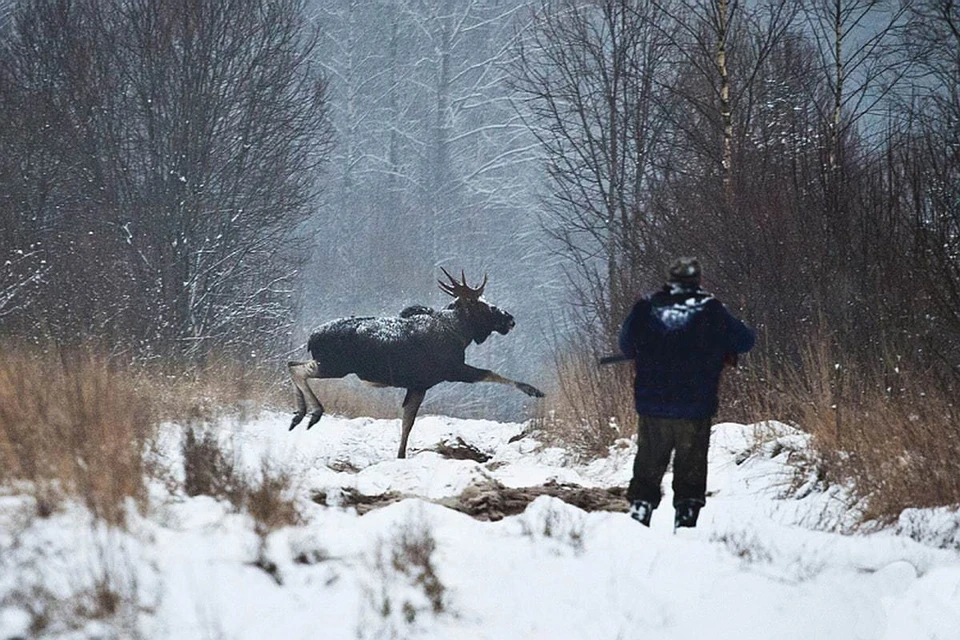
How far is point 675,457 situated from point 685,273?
1.07m

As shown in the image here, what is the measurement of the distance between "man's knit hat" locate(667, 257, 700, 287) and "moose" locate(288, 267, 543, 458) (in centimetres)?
647

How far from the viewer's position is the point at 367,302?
155 feet

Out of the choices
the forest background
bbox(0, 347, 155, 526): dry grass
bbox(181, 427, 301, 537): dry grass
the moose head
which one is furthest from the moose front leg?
bbox(0, 347, 155, 526): dry grass

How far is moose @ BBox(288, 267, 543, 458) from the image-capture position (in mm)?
12984

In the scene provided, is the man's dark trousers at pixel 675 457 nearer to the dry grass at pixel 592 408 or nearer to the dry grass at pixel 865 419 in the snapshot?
the dry grass at pixel 865 419

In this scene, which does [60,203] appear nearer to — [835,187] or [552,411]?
[552,411]

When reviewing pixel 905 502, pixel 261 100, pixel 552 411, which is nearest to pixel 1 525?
pixel 905 502

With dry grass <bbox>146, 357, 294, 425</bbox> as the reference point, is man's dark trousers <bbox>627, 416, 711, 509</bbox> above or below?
below

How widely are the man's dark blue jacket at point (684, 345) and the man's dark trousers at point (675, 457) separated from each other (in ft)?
0.27

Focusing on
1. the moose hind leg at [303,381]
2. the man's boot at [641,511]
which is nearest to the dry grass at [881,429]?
the man's boot at [641,511]

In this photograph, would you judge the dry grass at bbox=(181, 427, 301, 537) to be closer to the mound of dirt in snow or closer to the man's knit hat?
the mound of dirt in snow

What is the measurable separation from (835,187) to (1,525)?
8102mm

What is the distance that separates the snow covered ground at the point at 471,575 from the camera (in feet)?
12.3

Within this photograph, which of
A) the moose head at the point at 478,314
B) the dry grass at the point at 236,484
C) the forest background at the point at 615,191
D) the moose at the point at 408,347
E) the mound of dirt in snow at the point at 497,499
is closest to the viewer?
the dry grass at the point at 236,484
